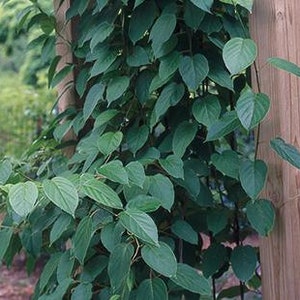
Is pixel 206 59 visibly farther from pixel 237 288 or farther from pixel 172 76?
pixel 237 288

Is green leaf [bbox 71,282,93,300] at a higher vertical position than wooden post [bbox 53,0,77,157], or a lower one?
lower

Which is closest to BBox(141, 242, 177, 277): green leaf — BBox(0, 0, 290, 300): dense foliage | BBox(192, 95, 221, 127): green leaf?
BBox(0, 0, 290, 300): dense foliage

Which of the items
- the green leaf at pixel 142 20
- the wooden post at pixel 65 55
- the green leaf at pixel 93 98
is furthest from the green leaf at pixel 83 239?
the wooden post at pixel 65 55

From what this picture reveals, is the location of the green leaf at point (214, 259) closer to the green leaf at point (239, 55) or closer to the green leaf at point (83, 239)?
the green leaf at point (83, 239)

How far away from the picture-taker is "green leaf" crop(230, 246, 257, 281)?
1.63 m

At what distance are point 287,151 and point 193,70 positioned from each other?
0.98 ft

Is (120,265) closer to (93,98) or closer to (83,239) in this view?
(83,239)

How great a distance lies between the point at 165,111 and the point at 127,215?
35 centimetres

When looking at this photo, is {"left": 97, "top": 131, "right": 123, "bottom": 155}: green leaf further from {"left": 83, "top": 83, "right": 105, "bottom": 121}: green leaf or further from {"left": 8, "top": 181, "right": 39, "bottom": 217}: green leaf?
{"left": 8, "top": 181, "right": 39, "bottom": 217}: green leaf

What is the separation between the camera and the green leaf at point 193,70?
5.17 feet

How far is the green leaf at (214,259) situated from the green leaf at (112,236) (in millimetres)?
313

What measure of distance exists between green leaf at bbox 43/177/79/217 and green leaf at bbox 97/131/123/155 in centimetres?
27

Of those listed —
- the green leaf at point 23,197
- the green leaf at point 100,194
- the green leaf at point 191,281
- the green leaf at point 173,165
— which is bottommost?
the green leaf at point 191,281

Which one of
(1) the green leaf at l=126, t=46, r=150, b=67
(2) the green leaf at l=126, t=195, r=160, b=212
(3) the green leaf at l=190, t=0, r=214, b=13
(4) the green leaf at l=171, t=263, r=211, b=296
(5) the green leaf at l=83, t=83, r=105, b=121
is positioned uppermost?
(3) the green leaf at l=190, t=0, r=214, b=13
